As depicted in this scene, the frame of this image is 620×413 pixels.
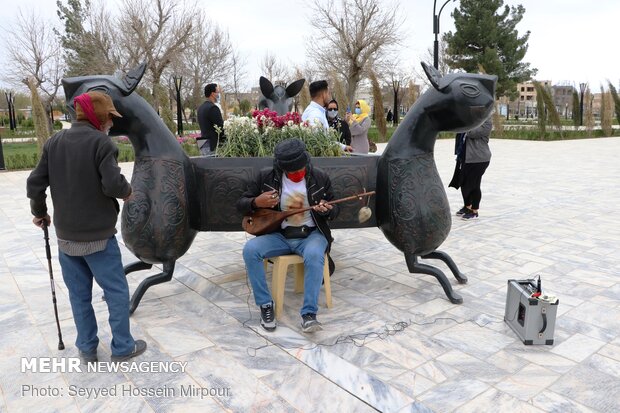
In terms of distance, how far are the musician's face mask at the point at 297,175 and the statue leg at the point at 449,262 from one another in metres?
1.29

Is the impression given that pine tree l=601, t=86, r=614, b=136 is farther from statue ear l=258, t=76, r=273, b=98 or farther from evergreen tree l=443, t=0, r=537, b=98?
statue ear l=258, t=76, r=273, b=98

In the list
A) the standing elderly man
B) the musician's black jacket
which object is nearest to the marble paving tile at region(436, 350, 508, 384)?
the musician's black jacket

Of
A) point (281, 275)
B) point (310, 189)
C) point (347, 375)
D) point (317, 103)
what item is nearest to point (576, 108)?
point (317, 103)

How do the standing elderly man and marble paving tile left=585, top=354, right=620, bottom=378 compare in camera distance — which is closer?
the standing elderly man

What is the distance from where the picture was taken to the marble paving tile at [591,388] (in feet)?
7.92

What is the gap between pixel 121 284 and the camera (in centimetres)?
279

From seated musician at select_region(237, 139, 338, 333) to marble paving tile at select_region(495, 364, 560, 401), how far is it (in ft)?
3.88

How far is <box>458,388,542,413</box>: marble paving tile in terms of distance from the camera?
236cm

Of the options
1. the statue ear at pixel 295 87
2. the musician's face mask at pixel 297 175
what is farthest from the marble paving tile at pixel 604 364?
the statue ear at pixel 295 87

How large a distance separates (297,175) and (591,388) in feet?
7.06

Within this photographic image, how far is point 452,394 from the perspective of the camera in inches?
98.3

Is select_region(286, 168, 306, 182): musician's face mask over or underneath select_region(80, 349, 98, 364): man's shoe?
over

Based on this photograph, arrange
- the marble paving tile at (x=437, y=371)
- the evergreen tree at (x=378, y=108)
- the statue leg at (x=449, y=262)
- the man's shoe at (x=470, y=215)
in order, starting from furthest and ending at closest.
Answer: the evergreen tree at (x=378, y=108) < the man's shoe at (x=470, y=215) < the statue leg at (x=449, y=262) < the marble paving tile at (x=437, y=371)

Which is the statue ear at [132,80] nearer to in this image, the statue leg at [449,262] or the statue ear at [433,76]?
the statue ear at [433,76]
